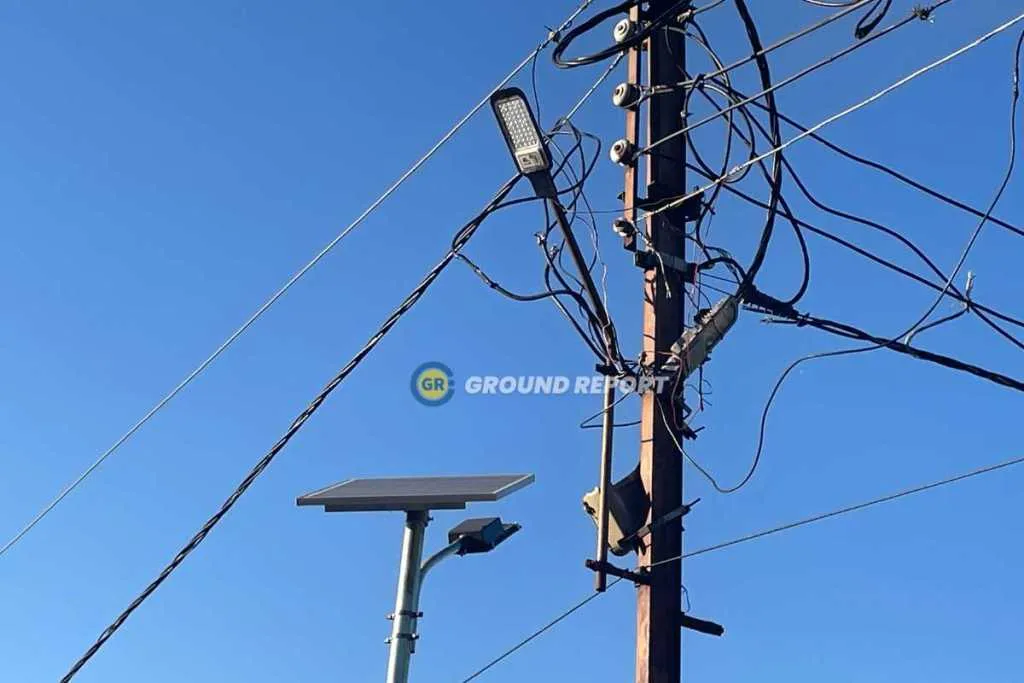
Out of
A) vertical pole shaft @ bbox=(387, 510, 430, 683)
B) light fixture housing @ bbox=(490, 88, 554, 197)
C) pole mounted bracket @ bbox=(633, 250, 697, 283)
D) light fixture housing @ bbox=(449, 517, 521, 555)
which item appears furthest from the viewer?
pole mounted bracket @ bbox=(633, 250, 697, 283)

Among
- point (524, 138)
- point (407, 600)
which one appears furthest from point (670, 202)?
point (407, 600)

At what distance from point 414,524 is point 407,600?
0.34 metres

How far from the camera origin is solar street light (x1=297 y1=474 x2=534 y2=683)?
463 cm

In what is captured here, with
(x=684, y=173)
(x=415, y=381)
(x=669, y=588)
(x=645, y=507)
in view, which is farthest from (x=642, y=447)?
(x=415, y=381)

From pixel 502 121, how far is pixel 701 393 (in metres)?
1.74

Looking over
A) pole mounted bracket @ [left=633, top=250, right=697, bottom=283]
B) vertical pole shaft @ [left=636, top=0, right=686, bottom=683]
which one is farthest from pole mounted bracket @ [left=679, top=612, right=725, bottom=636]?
pole mounted bracket @ [left=633, top=250, right=697, bottom=283]

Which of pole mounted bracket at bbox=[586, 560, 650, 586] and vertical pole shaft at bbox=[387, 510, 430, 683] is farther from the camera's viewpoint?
pole mounted bracket at bbox=[586, 560, 650, 586]

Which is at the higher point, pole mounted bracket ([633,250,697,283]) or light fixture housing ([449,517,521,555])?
pole mounted bracket ([633,250,697,283])

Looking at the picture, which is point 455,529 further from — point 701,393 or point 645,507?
point 701,393

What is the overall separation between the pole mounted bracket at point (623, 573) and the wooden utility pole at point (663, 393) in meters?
0.03

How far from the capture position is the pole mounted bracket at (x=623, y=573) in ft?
17.3

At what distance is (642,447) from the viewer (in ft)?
18.6

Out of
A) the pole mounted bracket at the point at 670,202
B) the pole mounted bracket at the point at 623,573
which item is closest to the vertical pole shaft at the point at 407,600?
the pole mounted bracket at the point at 623,573

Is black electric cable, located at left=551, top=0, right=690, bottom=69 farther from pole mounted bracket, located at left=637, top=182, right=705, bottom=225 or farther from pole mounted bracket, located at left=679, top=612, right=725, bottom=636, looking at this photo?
pole mounted bracket, located at left=679, top=612, right=725, bottom=636
